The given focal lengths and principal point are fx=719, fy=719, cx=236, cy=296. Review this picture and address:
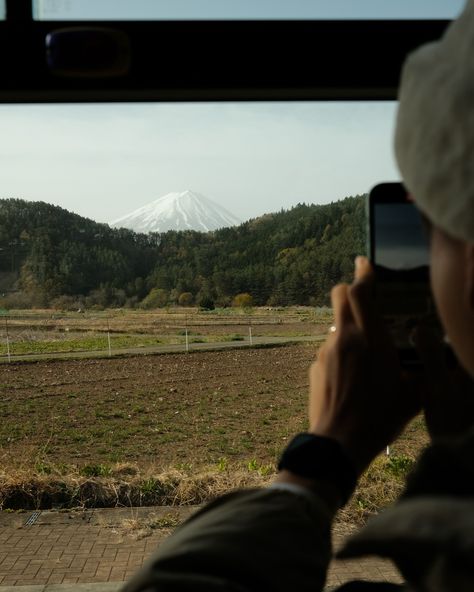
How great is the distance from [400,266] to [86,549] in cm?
311

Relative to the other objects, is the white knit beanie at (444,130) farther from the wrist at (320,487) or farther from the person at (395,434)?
the wrist at (320,487)

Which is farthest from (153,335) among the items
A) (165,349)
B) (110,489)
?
(110,489)

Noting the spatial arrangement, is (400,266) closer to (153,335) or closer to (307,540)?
(307,540)

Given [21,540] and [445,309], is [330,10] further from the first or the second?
[21,540]

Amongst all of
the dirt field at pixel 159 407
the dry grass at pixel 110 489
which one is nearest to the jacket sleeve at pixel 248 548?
the dry grass at pixel 110 489

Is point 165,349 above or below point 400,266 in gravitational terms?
below

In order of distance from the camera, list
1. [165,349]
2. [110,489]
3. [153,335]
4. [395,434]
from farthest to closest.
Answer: [165,349]
[153,335]
[110,489]
[395,434]

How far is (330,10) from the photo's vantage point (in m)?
0.98

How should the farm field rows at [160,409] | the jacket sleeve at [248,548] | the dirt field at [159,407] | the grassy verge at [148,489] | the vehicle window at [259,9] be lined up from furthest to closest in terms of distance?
the dirt field at [159,407]
the farm field rows at [160,409]
the grassy verge at [148,489]
the vehicle window at [259,9]
the jacket sleeve at [248,548]

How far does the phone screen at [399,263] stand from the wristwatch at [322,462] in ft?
Result: 0.34

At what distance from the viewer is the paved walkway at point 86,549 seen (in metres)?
2.86

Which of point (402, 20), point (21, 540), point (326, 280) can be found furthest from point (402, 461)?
point (402, 20)

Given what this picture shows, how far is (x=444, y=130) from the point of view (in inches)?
12.9

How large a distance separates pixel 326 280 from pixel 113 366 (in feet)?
23.3
